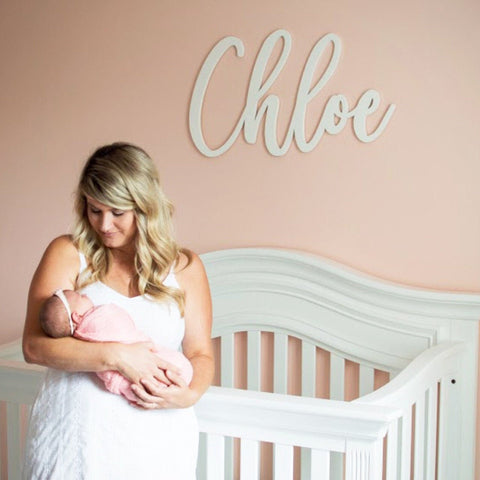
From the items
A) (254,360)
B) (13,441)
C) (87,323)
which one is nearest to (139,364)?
(87,323)

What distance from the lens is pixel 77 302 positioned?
1476mm

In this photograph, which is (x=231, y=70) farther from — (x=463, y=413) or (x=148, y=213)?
(x=463, y=413)

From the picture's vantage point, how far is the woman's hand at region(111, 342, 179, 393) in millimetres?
1441

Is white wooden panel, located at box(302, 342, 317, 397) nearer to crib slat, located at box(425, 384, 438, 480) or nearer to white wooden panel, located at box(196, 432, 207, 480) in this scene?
crib slat, located at box(425, 384, 438, 480)

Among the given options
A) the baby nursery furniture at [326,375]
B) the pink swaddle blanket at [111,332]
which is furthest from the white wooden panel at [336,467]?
the pink swaddle blanket at [111,332]

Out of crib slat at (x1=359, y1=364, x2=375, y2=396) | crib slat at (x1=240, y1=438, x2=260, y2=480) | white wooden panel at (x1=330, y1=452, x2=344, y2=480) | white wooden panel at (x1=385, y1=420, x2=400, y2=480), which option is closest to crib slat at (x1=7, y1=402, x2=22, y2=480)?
crib slat at (x1=240, y1=438, x2=260, y2=480)

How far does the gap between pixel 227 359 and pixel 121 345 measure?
110cm

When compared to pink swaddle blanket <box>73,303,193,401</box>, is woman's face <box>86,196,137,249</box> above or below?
above

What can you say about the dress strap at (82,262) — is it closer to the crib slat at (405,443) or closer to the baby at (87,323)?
the baby at (87,323)

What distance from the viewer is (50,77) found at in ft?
8.99

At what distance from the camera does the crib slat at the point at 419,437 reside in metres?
1.93

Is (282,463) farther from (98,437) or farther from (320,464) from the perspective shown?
(98,437)

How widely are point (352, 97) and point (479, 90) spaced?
36 centimetres

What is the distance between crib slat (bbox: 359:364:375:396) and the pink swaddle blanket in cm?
96
